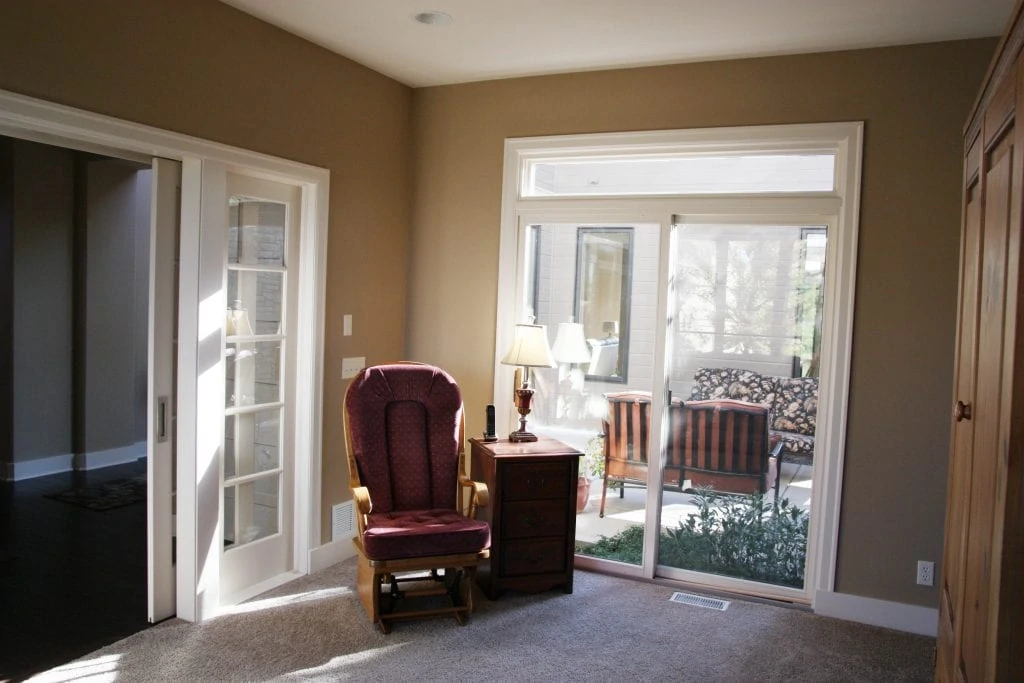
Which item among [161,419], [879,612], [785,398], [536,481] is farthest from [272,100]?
[879,612]

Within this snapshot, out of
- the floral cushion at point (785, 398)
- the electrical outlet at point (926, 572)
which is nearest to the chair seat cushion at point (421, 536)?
the floral cushion at point (785, 398)

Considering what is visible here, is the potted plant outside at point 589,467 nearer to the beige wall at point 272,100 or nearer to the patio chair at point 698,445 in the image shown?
the patio chair at point 698,445

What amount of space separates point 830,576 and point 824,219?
68.1 inches

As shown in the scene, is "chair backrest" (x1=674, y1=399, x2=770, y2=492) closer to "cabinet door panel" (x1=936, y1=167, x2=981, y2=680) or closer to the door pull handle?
"cabinet door panel" (x1=936, y1=167, x2=981, y2=680)

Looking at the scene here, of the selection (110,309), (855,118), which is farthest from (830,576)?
(110,309)

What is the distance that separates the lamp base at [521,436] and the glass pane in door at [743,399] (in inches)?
28.9

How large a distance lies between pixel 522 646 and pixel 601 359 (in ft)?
5.31

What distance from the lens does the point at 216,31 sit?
336 cm

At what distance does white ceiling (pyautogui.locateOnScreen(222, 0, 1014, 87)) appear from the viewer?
321cm

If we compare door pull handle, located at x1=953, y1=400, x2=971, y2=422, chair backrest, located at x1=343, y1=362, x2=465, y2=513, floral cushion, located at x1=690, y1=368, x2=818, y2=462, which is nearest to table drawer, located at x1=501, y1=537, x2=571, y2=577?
chair backrest, located at x1=343, y1=362, x2=465, y2=513

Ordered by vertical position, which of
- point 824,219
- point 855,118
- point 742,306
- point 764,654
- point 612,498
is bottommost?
point 764,654

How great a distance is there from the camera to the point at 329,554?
4230 millimetres

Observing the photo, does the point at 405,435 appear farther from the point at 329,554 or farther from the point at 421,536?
the point at 329,554

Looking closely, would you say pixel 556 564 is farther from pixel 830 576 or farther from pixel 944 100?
pixel 944 100
